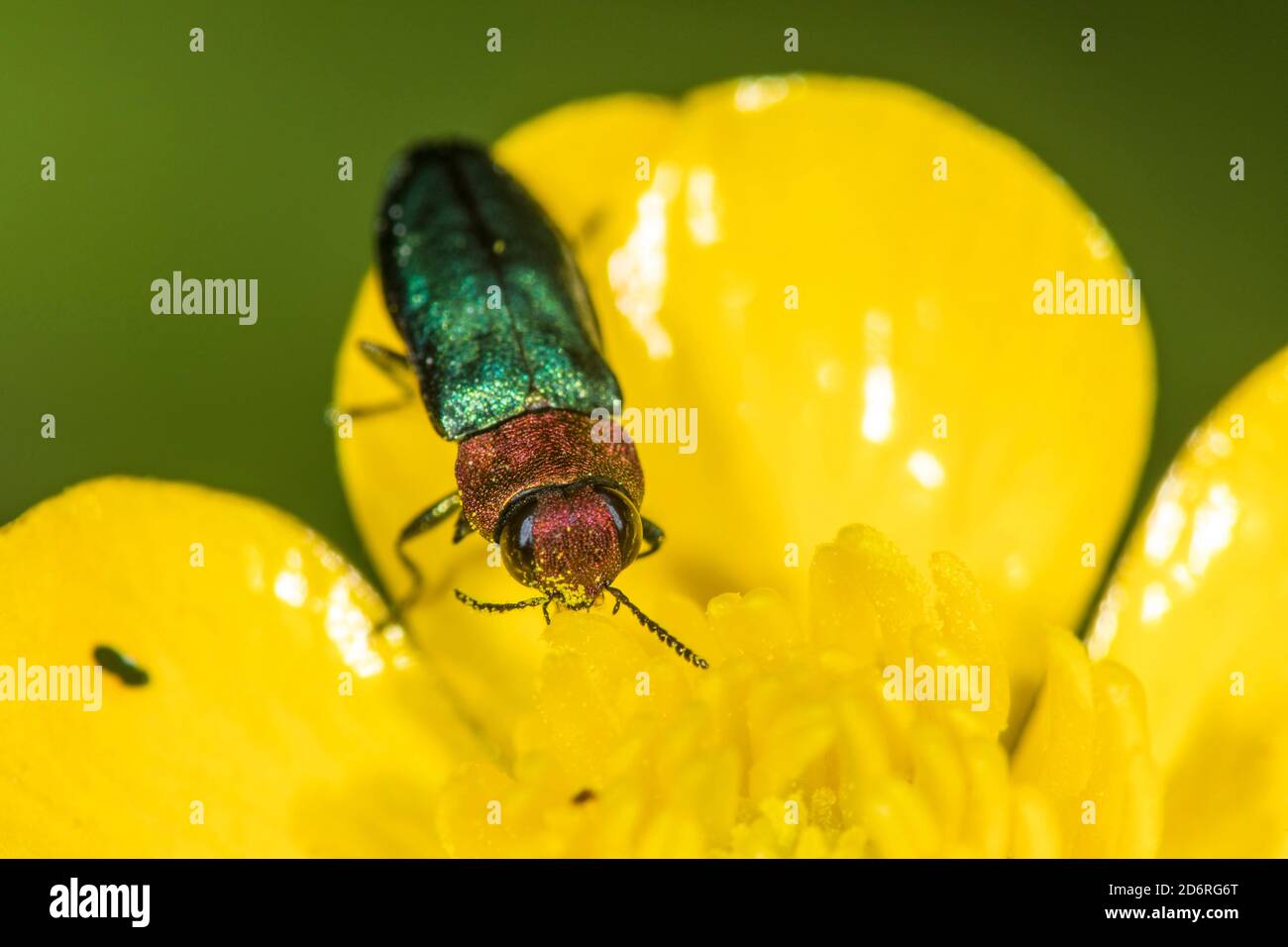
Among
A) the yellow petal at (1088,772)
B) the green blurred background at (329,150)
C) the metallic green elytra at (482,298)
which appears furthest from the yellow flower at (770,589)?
the green blurred background at (329,150)

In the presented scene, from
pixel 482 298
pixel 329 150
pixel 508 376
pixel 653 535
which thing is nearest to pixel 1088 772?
pixel 653 535

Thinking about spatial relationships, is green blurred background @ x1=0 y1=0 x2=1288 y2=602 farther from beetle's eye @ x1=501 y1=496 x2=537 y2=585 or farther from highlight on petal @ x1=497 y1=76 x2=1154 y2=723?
beetle's eye @ x1=501 y1=496 x2=537 y2=585

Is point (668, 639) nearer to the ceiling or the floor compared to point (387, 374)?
nearer to the floor

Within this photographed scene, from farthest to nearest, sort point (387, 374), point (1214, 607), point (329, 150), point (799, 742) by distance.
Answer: point (329, 150), point (387, 374), point (1214, 607), point (799, 742)

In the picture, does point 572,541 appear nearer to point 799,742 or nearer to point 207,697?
point 799,742

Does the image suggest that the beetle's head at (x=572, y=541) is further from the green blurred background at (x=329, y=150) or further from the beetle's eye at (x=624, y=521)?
the green blurred background at (x=329, y=150)

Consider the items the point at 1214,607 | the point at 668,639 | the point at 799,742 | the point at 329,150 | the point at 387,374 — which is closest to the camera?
the point at 799,742
